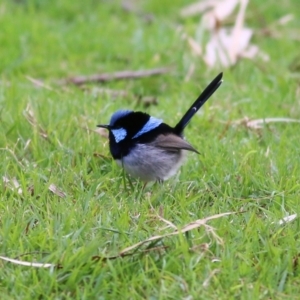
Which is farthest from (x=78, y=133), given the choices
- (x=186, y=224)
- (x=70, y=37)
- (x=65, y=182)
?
(x=70, y=37)

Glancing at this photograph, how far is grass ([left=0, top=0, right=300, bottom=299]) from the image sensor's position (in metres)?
4.09

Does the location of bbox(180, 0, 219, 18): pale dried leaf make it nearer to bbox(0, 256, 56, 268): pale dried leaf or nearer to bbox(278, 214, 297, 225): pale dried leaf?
bbox(278, 214, 297, 225): pale dried leaf

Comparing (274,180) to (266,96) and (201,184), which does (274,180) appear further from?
(266,96)

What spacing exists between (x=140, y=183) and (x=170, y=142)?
389 mm

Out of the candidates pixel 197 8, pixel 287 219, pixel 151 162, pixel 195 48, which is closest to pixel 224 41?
pixel 195 48

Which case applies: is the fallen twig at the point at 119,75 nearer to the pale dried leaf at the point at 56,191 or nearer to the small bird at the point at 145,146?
the small bird at the point at 145,146

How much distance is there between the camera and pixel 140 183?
18.6 feet

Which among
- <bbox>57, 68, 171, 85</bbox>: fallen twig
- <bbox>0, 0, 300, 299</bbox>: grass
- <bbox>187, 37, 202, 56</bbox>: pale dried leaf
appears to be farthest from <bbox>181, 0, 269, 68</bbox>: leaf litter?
<bbox>57, 68, 171, 85</bbox>: fallen twig

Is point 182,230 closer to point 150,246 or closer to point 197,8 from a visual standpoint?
point 150,246

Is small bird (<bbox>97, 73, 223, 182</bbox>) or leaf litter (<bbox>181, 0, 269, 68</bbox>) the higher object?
small bird (<bbox>97, 73, 223, 182</bbox>)

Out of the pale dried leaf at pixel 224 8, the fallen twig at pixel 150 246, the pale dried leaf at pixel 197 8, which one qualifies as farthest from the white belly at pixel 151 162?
the pale dried leaf at pixel 197 8

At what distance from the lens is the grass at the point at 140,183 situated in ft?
13.4

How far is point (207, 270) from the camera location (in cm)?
415

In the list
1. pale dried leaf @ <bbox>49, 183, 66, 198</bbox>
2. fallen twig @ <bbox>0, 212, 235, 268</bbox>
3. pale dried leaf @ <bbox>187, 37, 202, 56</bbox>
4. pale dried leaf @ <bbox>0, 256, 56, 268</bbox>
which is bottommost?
pale dried leaf @ <bbox>187, 37, 202, 56</bbox>
